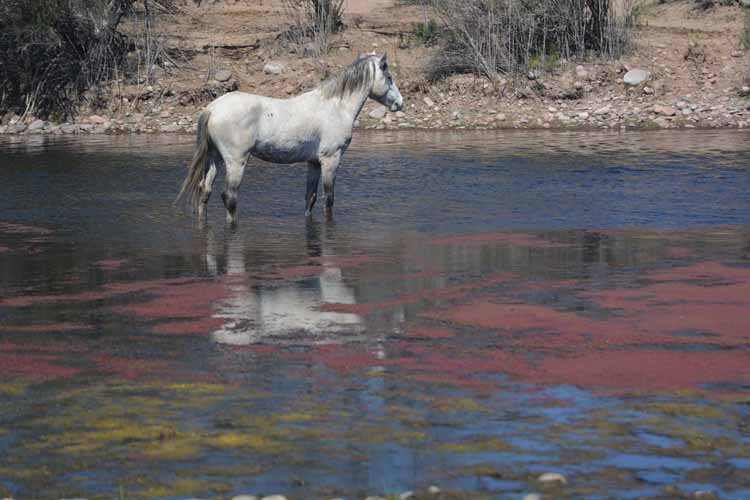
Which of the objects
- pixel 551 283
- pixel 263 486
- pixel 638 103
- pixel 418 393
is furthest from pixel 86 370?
pixel 638 103

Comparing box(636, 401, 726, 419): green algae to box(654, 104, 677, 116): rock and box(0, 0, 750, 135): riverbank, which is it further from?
box(654, 104, 677, 116): rock

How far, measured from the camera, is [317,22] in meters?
31.5

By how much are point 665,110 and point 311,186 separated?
14385mm

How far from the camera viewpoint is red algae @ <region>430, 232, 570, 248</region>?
1291cm

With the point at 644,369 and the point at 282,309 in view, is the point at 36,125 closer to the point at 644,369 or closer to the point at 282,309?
the point at 282,309

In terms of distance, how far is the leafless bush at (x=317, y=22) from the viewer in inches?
1224

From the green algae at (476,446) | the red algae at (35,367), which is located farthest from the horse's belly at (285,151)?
the green algae at (476,446)

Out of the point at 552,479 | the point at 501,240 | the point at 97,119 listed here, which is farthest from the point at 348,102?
the point at 97,119

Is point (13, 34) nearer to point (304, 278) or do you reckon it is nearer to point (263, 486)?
point (304, 278)

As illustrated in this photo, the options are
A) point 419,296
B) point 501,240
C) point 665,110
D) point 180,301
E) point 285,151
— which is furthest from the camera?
point 665,110

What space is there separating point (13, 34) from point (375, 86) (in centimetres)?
1644

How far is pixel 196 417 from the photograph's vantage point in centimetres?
657

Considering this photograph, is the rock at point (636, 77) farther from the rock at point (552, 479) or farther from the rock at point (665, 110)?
the rock at point (552, 479)

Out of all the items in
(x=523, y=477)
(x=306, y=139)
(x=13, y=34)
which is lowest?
(x=523, y=477)
